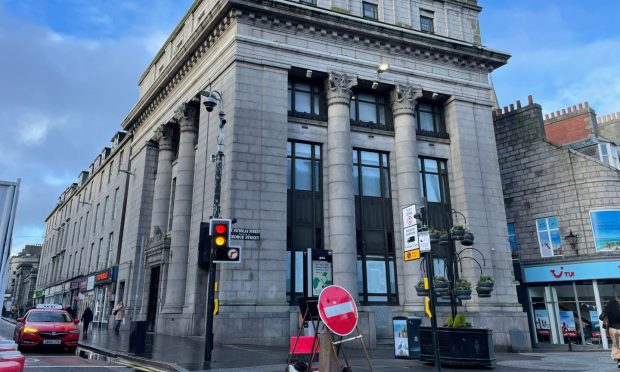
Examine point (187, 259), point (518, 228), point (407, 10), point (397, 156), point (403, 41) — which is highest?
point (407, 10)

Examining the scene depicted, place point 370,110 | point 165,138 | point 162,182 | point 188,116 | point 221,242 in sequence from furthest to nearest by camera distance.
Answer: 1. point 165,138
2. point 162,182
3. point 188,116
4. point 370,110
5. point 221,242

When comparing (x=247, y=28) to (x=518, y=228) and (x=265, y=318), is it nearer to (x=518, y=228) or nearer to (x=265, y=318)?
(x=265, y=318)

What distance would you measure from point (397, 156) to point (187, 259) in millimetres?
13501

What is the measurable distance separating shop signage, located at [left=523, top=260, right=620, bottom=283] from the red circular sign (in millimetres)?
22318

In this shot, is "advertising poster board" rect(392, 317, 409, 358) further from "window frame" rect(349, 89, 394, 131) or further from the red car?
"window frame" rect(349, 89, 394, 131)

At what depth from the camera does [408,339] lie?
47.1ft

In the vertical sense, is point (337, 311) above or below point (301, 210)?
below

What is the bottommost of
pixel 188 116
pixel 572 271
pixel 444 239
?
pixel 572 271

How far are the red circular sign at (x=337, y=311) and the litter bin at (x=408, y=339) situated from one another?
7045 mm

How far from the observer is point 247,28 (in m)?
23.6

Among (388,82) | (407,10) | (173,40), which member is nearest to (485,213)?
(388,82)

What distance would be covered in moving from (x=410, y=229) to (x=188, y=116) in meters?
21.3

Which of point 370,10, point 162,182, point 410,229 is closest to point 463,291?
point 410,229

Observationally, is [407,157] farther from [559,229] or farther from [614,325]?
[614,325]
